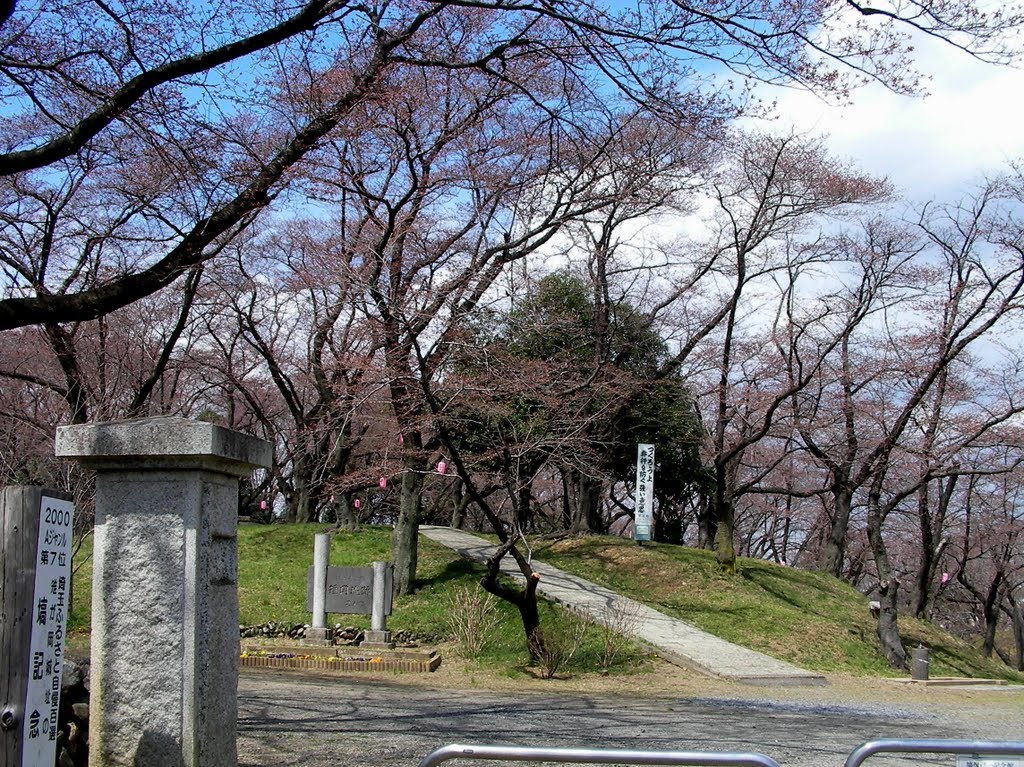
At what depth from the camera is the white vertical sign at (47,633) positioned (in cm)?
346

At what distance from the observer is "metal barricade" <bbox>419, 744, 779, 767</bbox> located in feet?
10.6

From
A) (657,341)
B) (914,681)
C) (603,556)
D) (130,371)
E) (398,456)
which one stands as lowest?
(914,681)

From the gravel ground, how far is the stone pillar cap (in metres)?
2.36

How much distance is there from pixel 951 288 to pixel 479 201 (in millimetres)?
9949

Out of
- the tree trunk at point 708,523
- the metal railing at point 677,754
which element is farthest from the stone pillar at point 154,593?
the tree trunk at point 708,523

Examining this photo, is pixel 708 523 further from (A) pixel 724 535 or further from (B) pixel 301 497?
(B) pixel 301 497

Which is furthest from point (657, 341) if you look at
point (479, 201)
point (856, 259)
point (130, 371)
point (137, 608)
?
point (137, 608)

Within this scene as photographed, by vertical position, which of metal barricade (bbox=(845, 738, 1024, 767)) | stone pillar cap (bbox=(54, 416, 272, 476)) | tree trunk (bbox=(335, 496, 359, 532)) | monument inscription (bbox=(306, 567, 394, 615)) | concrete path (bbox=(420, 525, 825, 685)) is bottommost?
concrete path (bbox=(420, 525, 825, 685))

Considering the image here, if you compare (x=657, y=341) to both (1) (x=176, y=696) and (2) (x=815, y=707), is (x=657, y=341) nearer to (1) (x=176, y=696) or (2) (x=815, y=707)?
(2) (x=815, y=707)

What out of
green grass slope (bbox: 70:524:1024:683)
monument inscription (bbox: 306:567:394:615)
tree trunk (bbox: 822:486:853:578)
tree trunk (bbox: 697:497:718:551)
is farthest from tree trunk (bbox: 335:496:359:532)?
tree trunk (bbox: 822:486:853:578)

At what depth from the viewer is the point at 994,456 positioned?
22469 millimetres

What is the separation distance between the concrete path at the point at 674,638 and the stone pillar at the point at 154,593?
10.9 metres

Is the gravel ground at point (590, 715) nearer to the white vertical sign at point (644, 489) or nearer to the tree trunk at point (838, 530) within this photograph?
the white vertical sign at point (644, 489)

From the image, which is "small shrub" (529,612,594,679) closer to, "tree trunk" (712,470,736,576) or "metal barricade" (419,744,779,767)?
"tree trunk" (712,470,736,576)
